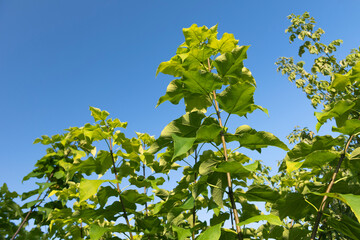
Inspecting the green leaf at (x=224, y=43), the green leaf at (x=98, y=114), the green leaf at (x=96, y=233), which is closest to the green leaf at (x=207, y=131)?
the green leaf at (x=224, y=43)

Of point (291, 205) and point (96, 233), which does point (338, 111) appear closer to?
point (291, 205)

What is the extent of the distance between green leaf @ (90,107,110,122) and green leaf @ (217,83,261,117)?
1281 millimetres

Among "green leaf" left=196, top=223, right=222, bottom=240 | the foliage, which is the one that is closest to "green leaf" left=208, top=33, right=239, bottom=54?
the foliage

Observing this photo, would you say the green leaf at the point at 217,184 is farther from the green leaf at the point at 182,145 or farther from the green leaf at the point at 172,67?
the green leaf at the point at 172,67

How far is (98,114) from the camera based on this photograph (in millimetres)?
2396

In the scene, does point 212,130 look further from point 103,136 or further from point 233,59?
point 103,136

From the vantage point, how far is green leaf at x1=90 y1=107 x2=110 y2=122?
2353 mm

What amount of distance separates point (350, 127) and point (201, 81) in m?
0.83

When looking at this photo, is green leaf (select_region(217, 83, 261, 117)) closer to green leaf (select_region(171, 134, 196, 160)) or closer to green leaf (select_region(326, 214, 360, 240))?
green leaf (select_region(171, 134, 196, 160))

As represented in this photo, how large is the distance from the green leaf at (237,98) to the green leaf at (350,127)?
1.47ft

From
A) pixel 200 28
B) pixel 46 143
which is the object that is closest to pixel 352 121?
pixel 200 28

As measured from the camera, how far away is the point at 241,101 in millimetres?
1439

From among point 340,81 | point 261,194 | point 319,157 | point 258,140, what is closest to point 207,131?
point 258,140

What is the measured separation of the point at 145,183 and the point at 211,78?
1.00m
